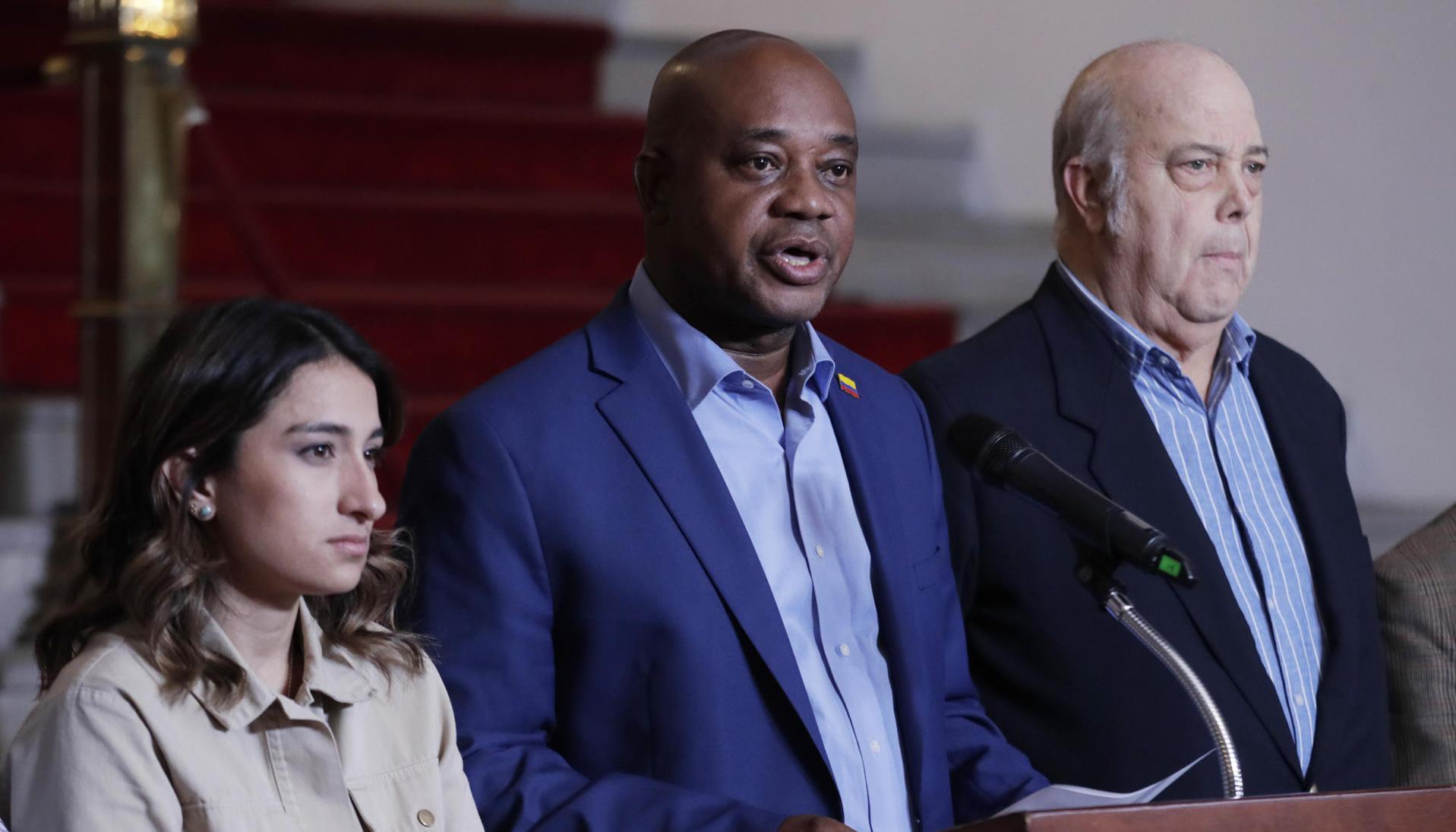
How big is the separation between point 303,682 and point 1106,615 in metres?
0.85

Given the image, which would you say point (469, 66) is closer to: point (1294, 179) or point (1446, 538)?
point (1294, 179)

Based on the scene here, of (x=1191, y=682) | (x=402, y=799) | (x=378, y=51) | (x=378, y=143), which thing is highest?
(x=378, y=51)

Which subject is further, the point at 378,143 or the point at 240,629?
the point at 378,143

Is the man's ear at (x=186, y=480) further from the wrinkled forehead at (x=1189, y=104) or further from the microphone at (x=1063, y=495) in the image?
the wrinkled forehead at (x=1189, y=104)

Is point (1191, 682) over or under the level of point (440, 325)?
under

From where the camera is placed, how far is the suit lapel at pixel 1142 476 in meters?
1.93

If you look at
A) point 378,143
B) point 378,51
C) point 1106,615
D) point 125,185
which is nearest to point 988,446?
point 1106,615

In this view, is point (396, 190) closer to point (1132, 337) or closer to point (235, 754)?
point (1132, 337)

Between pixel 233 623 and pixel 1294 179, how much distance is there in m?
2.79

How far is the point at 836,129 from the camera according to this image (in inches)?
67.4

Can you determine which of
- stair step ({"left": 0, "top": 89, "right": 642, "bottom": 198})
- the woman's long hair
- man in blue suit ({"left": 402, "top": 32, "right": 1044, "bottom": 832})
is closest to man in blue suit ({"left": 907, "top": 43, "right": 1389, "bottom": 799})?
man in blue suit ({"left": 402, "top": 32, "right": 1044, "bottom": 832})

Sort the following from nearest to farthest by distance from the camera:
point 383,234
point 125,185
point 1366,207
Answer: point 125,185 → point 1366,207 → point 383,234

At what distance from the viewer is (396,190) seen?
14.0ft

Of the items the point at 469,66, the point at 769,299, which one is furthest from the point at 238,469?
the point at 469,66
